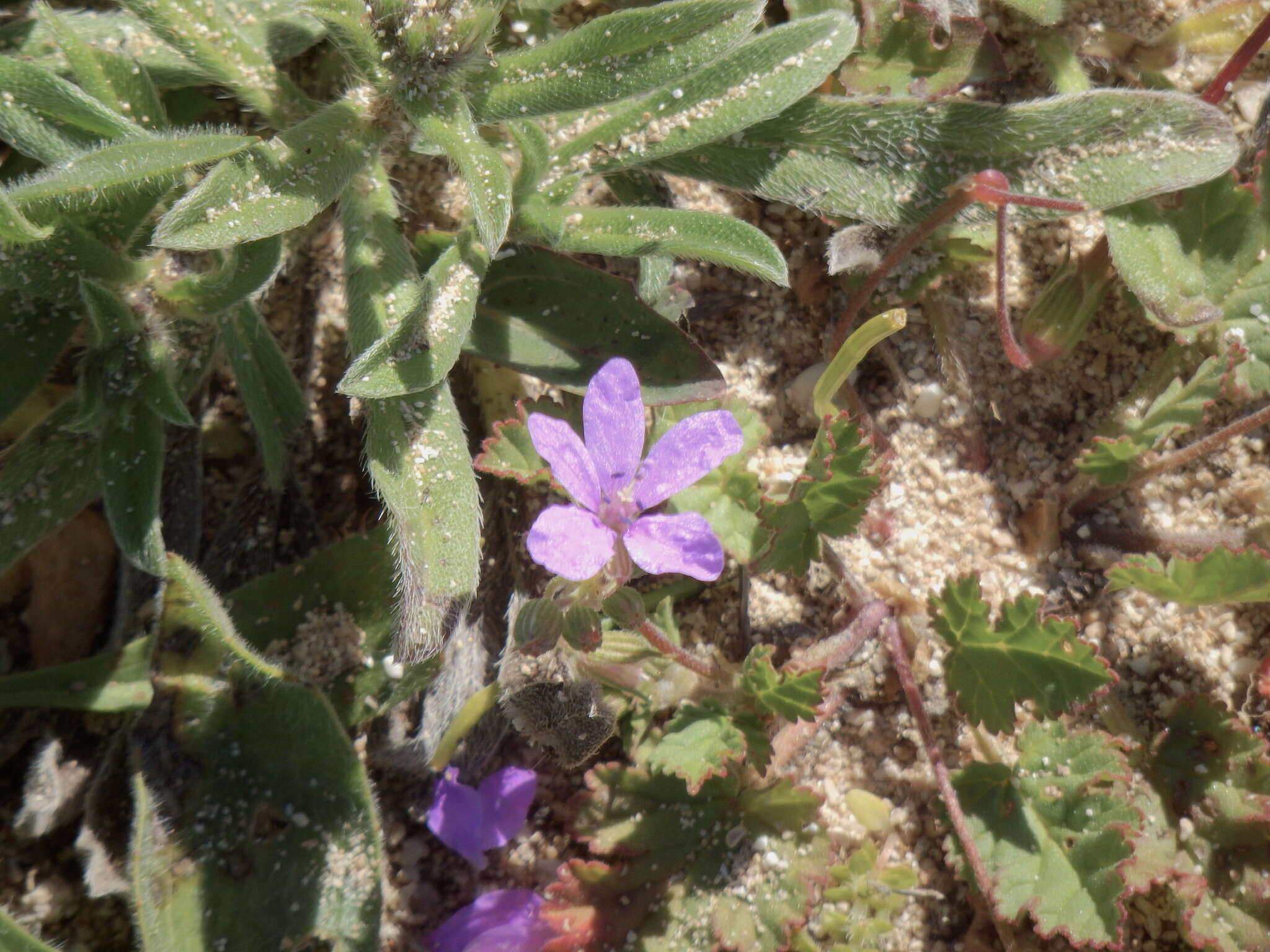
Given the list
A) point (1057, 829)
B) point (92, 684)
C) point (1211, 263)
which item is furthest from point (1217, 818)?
point (92, 684)

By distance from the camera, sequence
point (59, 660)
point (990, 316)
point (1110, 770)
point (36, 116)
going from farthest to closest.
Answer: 1. point (990, 316)
2. point (59, 660)
3. point (1110, 770)
4. point (36, 116)

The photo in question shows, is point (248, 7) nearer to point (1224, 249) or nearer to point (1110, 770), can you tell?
point (1224, 249)

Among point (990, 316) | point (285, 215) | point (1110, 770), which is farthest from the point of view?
point (990, 316)

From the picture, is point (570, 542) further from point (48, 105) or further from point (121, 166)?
point (48, 105)

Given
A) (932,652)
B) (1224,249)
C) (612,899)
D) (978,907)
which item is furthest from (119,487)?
(1224,249)

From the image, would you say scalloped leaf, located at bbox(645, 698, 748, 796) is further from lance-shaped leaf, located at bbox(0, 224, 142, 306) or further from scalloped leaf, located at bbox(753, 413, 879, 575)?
lance-shaped leaf, located at bbox(0, 224, 142, 306)

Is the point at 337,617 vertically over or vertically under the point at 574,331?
under

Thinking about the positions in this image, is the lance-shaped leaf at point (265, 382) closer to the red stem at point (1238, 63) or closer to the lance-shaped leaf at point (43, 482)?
the lance-shaped leaf at point (43, 482)
